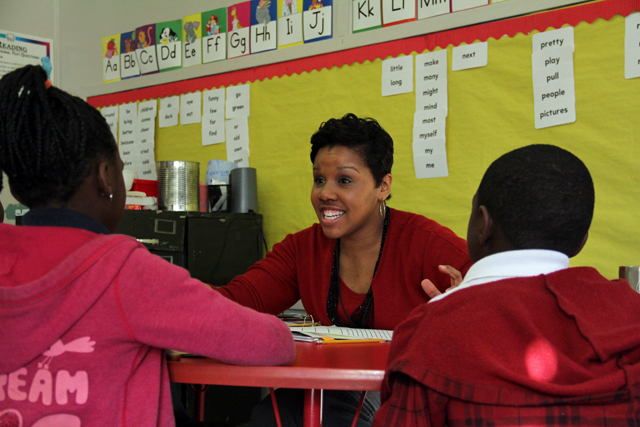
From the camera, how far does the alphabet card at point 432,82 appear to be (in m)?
2.28

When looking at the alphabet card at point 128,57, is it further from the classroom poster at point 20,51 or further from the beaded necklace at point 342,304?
the beaded necklace at point 342,304

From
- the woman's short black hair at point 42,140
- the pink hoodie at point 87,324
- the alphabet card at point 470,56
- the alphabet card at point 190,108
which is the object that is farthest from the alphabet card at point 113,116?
the pink hoodie at point 87,324

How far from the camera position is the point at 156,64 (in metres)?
3.18

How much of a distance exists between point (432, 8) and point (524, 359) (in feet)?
6.09

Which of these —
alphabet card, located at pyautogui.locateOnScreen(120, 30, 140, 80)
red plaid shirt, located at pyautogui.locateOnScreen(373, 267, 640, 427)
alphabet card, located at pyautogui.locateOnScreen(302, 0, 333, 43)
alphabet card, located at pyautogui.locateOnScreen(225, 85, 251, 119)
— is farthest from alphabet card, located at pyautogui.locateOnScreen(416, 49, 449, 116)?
alphabet card, located at pyautogui.locateOnScreen(120, 30, 140, 80)

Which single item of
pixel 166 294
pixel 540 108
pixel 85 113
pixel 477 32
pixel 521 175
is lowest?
pixel 166 294

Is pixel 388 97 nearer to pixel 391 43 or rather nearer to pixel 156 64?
pixel 391 43

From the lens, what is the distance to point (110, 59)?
3.39m

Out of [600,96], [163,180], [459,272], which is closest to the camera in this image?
[459,272]

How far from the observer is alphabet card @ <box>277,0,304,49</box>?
2.67 meters

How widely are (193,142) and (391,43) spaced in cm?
123

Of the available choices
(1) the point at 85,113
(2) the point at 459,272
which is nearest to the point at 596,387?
(2) the point at 459,272

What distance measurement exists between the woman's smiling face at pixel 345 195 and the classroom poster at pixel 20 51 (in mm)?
2018

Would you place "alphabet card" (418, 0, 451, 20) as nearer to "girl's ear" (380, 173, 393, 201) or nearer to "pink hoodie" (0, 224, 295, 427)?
"girl's ear" (380, 173, 393, 201)
